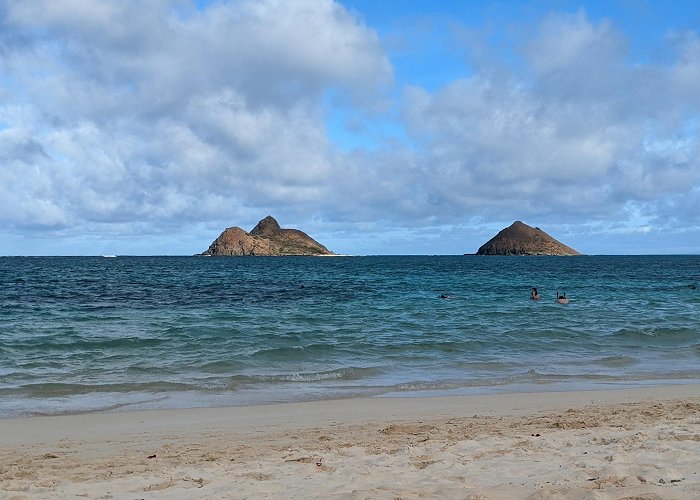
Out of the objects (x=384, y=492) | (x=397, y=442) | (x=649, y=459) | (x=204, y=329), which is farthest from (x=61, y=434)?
(x=204, y=329)

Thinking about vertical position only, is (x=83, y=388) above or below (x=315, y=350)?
below

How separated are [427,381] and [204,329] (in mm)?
11345

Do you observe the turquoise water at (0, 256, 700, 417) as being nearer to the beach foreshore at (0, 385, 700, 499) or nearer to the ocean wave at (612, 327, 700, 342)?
the ocean wave at (612, 327, 700, 342)

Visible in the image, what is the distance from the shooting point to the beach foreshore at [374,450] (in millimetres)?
6559

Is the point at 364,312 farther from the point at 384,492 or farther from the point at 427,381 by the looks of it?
the point at 384,492

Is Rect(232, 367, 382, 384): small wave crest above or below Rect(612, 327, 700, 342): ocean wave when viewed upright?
below

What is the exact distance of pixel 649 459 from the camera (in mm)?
7297

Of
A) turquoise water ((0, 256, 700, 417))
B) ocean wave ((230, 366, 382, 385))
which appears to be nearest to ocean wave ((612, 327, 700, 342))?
turquoise water ((0, 256, 700, 417))

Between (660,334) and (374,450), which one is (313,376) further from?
(660,334)

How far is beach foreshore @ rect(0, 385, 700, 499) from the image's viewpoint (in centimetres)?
656

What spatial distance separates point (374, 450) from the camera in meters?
8.43

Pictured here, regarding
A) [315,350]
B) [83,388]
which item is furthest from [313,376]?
[83,388]

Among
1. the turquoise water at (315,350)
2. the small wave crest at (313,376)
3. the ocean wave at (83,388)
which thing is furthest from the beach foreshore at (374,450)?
the small wave crest at (313,376)

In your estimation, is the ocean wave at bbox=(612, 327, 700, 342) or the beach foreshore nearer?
the beach foreshore
